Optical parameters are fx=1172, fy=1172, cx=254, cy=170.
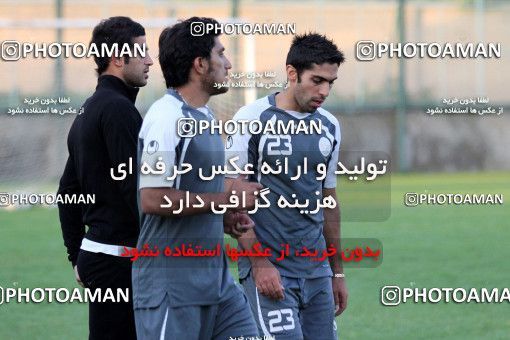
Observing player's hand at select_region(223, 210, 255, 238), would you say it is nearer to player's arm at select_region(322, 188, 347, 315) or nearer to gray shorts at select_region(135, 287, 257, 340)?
gray shorts at select_region(135, 287, 257, 340)

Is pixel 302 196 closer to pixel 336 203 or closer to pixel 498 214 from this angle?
pixel 336 203

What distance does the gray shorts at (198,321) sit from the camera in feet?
13.2

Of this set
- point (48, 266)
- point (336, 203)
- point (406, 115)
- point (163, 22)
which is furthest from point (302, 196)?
point (406, 115)

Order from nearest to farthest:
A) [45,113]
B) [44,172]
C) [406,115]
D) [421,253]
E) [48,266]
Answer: [48,266], [421,253], [44,172], [45,113], [406,115]

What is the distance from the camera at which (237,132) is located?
4801 mm

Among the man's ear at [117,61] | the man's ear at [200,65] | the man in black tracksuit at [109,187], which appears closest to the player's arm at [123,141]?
the man in black tracksuit at [109,187]

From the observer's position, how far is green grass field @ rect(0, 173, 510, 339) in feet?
25.5

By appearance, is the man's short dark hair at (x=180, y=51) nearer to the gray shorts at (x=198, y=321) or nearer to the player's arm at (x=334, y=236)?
the gray shorts at (x=198, y=321)

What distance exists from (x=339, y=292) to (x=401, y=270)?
5529 mm

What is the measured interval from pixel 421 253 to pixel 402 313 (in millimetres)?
3694

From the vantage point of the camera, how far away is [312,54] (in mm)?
4934

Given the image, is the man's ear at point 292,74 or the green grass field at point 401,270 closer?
the man's ear at point 292,74

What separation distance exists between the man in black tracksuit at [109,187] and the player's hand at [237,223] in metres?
0.51

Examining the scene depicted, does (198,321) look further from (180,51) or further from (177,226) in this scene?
(180,51)
